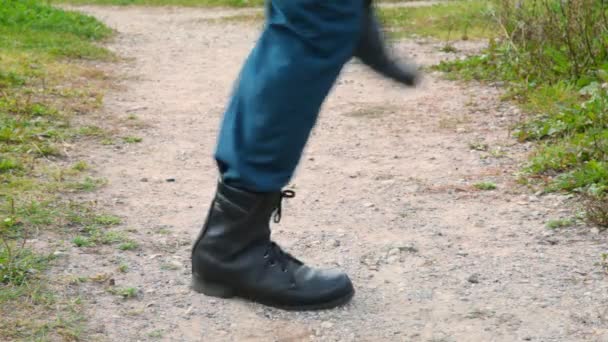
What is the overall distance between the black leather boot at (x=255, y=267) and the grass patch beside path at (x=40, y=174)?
36 centimetres

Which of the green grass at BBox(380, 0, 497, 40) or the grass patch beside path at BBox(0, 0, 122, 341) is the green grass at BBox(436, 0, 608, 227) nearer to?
Answer: the green grass at BBox(380, 0, 497, 40)

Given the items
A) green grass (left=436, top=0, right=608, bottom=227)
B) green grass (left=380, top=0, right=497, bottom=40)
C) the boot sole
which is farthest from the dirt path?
green grass (left=380, top=0, right=497, bottom=40)

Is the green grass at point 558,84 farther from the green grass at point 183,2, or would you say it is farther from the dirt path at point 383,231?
the green grass at point 183,2

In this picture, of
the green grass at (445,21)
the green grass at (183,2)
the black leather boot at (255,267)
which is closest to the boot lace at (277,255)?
the black leather boot at (255,267)

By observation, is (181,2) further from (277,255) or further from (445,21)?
(277,255)

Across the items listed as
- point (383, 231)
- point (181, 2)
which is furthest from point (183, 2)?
point (383, 231)

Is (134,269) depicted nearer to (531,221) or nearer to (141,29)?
(531,221)

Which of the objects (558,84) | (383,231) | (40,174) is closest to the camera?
(383,231)

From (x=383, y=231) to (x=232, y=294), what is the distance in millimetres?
819

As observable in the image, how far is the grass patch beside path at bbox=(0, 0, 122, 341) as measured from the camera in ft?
7.48

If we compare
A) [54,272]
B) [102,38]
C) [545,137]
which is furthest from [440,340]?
[102,38]

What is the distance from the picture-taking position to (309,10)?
2.06m

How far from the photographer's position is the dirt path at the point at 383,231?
2.29m

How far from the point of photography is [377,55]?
2.25 meters
